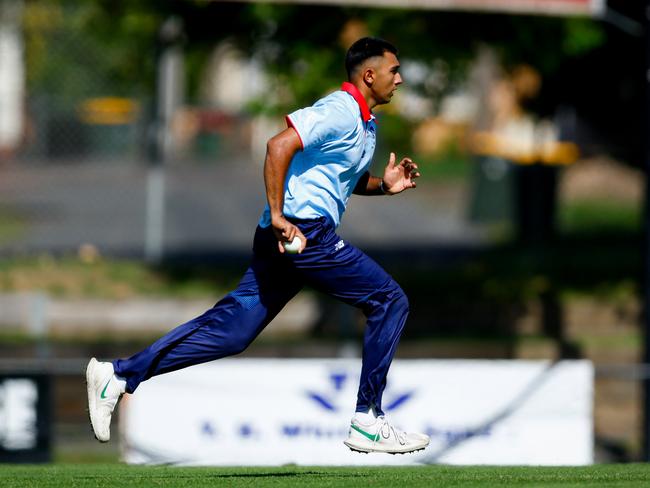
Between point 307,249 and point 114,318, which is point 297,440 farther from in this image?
point 114,318

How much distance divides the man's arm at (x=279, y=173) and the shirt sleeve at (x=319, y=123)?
38mm

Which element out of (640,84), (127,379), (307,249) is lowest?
(127,379)

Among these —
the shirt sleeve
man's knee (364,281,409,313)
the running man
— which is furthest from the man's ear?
man's knee (364,281,409,313)

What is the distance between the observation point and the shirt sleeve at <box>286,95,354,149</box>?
6.91m

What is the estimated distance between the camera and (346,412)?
10.9m

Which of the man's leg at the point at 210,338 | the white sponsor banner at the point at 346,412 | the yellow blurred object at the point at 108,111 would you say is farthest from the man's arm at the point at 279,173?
the yellow blurred object at the point at 108,111

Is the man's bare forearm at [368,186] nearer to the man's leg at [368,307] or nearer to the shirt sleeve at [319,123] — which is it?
the man's leg at [368,307]

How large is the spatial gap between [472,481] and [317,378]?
3.86m

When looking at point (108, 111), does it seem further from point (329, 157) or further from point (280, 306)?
point (329, 157)

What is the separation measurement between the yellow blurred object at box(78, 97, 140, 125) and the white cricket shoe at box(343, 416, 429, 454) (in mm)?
11035

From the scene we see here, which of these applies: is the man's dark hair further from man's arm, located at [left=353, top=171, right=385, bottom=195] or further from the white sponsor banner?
the white sponsor banner

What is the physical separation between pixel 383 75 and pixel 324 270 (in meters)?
0.98

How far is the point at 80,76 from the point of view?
1797cm

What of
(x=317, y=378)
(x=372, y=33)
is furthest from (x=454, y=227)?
(x=317, y=378)
